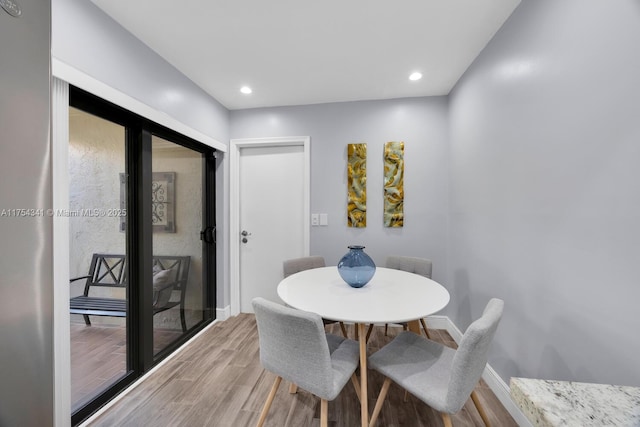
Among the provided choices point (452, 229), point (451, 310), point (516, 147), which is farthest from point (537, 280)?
point (451, 310)

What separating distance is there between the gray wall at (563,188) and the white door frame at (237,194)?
1608 mm

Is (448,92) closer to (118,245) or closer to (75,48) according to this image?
(75,48)

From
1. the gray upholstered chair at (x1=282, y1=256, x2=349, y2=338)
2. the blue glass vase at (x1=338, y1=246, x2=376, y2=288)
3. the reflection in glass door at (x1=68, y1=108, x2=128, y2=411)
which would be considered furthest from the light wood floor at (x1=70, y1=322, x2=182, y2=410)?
the blue glass vase at (x1=338, y1=246, x2=376, y2=288)

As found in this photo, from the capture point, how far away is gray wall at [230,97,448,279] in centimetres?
262

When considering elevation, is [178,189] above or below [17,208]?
above

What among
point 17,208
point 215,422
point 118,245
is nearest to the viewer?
point 17,208

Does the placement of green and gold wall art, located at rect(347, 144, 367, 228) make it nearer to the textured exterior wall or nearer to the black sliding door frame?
the textured exterior wall

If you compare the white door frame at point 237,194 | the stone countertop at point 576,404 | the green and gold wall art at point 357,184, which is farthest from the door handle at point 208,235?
the stone countertop at point 576,404

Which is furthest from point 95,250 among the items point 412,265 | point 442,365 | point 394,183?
point 394,183

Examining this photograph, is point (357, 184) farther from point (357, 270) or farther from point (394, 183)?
point (357, 270)

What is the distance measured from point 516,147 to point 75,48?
8.23 ft

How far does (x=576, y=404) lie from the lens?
533 mm

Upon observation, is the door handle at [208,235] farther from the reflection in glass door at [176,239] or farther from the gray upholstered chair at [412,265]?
the gray upholstered chair at [412,265]

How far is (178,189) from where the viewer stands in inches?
90.0
